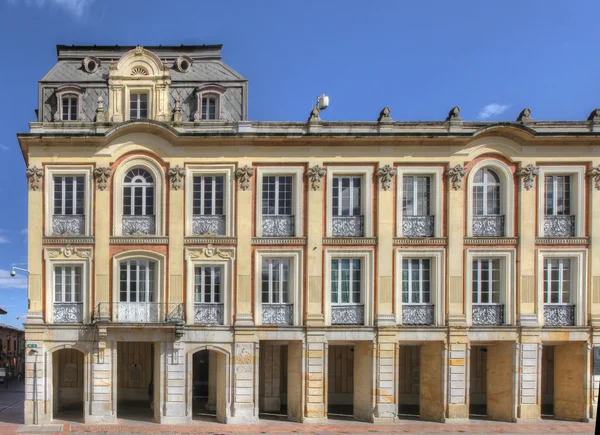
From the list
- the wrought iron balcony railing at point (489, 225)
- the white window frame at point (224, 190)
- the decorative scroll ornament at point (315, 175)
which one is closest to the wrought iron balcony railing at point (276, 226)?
the white window frame at point (224, 190)

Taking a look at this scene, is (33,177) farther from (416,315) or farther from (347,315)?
(416,315)

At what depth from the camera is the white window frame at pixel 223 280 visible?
2023cm

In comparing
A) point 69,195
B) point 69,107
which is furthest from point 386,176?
point 69,107

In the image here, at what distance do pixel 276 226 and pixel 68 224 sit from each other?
8.78 metres

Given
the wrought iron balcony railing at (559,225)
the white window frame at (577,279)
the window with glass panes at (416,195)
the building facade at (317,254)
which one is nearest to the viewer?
the building facade at (317,254)

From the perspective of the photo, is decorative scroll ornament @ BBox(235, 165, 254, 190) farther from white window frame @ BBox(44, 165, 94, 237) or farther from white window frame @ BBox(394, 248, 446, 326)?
white window frame @ BBox(394, 248, 446, 326)

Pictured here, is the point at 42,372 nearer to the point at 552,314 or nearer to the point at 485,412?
the point at 485,412

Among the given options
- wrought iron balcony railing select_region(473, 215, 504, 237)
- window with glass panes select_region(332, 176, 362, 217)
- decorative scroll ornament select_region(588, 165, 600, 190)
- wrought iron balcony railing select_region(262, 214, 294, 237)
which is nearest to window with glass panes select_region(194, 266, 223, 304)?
wrought iron balcony railing select_region(262, 214, 294, 237)

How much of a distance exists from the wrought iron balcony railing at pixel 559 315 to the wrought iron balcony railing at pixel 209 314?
1385 centimetres

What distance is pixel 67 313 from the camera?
20188 millimetres

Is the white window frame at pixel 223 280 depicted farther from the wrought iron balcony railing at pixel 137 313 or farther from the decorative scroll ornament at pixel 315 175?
the decorative scroll ornament at pixel 315 175

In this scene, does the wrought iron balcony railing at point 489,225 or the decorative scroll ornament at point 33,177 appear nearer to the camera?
the decorative scroll ornament at point 33,177

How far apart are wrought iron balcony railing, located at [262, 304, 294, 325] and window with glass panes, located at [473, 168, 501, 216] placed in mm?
9136

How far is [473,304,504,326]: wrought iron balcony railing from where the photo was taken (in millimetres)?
20609
